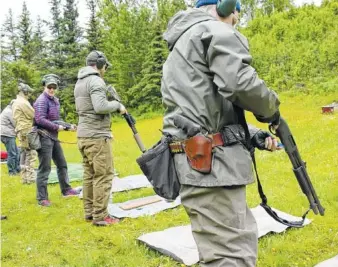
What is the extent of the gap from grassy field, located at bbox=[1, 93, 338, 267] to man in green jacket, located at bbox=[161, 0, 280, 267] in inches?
80.0

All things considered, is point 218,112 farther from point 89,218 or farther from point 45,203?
point 45,203

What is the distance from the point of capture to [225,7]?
9.61ft

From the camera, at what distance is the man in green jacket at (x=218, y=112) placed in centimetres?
267

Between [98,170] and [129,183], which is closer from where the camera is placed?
[98,170]

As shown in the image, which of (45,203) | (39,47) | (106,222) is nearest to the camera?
(106,222)

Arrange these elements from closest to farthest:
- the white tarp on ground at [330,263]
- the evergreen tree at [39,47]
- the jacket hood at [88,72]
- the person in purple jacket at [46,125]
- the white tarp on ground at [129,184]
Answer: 1. the white tarp on ground at [330,263]
2. the jacket hood at [88,72]
3. the person in purple jacket at [46,125]
4. the white tarp on ground at [129,184]
5. the evergreen tree at [39,47]

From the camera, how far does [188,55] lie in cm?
284

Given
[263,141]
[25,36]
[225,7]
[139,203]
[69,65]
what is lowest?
[69,65]

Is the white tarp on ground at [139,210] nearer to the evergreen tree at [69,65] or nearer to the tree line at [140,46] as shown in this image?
the tree line at [140,46]

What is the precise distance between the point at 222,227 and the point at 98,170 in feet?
11.9

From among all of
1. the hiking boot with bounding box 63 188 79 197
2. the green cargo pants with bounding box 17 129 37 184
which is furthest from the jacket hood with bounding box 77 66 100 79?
the green cargo pants with bounding box 17 129 37 184

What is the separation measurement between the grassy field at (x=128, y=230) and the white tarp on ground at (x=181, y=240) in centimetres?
8

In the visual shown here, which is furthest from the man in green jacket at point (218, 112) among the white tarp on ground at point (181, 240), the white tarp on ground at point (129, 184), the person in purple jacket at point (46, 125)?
the white tarp on ground at point (129, 184)

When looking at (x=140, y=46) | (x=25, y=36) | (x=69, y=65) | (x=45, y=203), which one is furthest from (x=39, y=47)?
(x=45, y=203)
